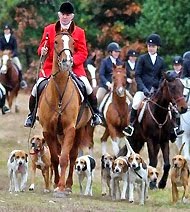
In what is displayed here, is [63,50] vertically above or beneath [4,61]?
beneath

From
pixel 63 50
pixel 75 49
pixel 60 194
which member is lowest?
pixel 60 194

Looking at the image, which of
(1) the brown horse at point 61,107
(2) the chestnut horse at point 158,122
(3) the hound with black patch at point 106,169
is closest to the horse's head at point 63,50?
(1) the brown horse at point 61,107

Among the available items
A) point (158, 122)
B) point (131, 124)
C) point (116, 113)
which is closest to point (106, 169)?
point (158, 122)

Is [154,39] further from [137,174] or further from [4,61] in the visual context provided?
[4,61]

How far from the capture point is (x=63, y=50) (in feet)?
52.6

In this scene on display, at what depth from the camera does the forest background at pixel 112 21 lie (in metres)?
39.3

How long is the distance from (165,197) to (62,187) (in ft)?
9.35

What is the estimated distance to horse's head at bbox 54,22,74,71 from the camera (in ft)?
52.0

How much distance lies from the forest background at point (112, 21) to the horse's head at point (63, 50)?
74.0 feet

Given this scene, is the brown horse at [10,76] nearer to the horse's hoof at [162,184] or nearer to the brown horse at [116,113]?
the brown horse at [116,113]

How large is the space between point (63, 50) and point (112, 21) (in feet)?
96.2

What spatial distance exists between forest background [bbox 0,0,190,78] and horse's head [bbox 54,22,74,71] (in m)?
22.5

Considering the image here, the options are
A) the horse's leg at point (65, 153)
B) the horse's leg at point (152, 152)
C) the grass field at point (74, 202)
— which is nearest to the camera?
the grass field at point (74, 202)

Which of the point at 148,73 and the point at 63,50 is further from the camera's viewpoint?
the point at 148,73
